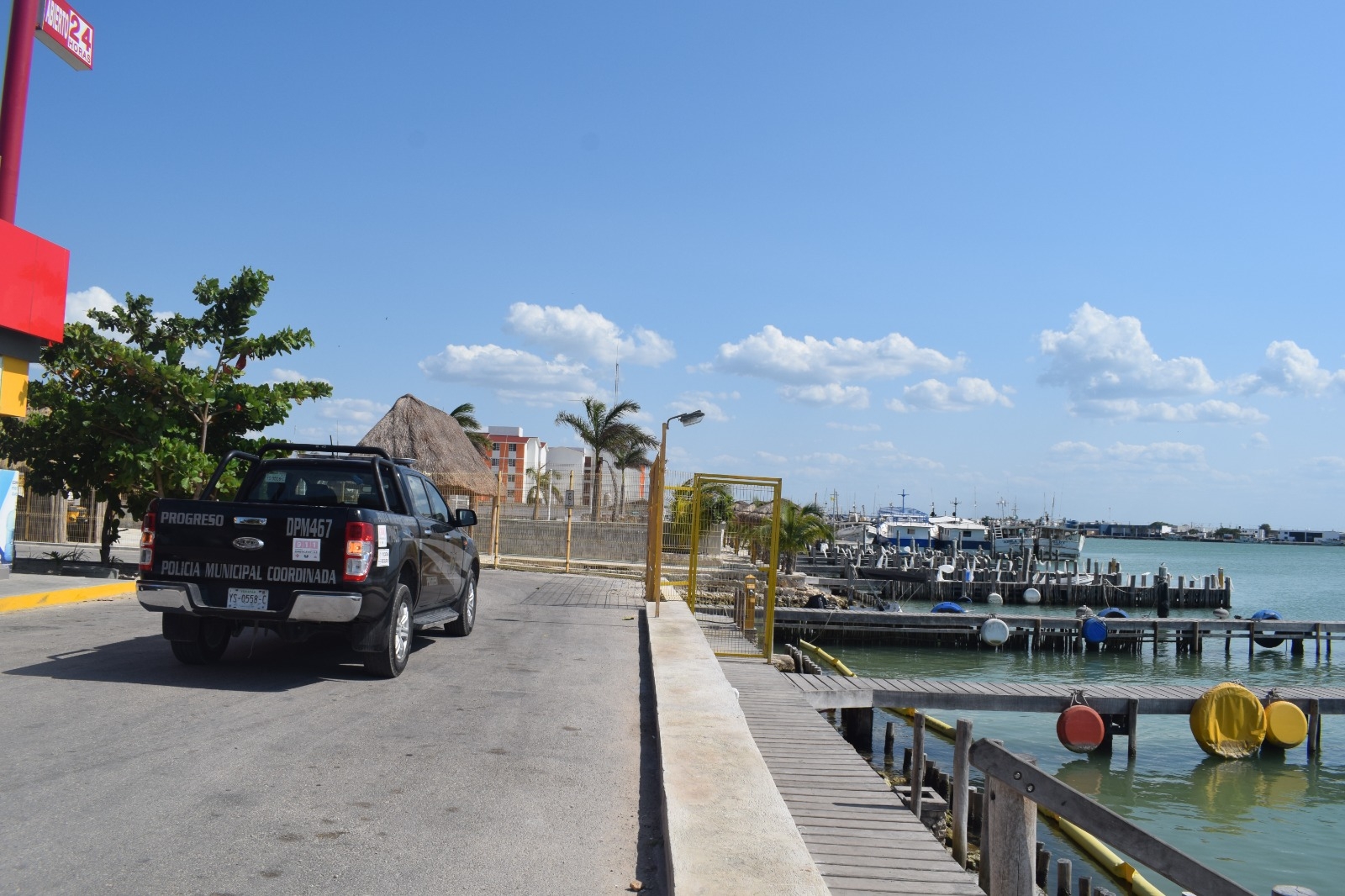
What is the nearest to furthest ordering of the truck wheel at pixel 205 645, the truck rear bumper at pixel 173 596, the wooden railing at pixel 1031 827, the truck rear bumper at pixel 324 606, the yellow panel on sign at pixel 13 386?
the wooden railing at pixel 1031 827
the truck rear bumper at pixel 324 606
the truck rear bumper at pixel 173 596
the truck wheel at pixel 205 645
the yellow panel on sign at pixel 13 386

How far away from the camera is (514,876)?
4.51 meters

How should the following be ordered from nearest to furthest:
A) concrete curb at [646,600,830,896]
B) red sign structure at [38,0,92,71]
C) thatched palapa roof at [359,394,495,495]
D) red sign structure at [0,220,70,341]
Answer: concrete curb at [646,600,830,896] → red sign structure at [0,220,70,341] → red sign structure at [38,0,92,71] → thatched palapa roof at [359,394,495,495]

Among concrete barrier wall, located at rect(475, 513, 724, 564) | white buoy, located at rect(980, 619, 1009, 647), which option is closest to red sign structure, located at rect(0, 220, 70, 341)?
concrete barrier wall, located at rect(475, 513, 724, 564)

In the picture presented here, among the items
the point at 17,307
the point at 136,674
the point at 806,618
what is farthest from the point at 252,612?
the point at 806,618

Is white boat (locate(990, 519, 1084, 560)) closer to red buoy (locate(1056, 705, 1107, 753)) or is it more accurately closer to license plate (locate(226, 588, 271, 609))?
red buoy (locate(1056, 705, 1107, 753))

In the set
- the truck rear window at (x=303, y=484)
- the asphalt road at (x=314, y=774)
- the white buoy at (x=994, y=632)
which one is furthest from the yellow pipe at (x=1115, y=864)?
the white buoy at (x=994, y=632)

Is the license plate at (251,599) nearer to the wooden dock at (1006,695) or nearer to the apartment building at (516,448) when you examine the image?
the wooden dock at (1006,695)

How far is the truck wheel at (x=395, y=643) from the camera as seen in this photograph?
8812 mm

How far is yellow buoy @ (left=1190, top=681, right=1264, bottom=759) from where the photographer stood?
15.7m

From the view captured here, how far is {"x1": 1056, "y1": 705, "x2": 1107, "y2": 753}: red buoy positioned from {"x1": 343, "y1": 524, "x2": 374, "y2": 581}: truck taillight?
426 inches

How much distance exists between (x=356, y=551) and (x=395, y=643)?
3.87 feet

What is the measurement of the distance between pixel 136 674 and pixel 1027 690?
1196 cm

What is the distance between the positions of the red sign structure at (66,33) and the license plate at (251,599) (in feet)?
51.5

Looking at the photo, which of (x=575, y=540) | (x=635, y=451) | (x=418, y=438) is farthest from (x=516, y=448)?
(x=575, y=540)
